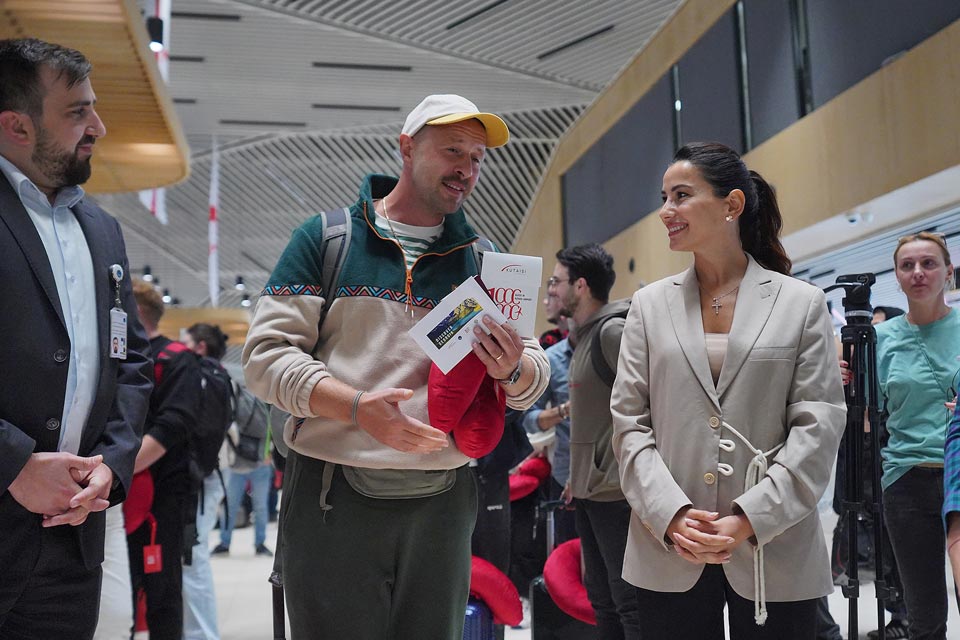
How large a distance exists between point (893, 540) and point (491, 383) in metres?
2.31

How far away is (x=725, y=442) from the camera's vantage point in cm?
196

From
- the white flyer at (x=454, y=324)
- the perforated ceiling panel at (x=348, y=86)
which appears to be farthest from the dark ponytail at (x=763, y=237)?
the perforated ceiling panel at (x=348, y=86)

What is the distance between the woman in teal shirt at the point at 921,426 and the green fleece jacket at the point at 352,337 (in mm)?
2174

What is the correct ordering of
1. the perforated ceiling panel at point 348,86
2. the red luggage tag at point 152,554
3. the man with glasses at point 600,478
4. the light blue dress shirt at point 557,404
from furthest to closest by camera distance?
the perforated ceiling panel at point 348,86 < the light blue dress shirt at point 557,404 < the red luggage tag at point 152,554 < the man with glasses at point 600,478

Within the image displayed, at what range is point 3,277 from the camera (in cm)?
175

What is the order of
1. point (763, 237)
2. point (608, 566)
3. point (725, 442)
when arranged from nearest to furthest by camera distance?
point (725, 442)
point (763, 237)
point (608, 566)

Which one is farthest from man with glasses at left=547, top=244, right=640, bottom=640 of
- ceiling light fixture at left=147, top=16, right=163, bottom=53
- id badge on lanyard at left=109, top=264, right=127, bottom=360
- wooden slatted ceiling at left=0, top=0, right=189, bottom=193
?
ceiling light fixture at left=147, top=16, right=163, bottom=53

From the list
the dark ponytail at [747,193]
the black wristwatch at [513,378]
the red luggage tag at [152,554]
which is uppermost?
the dark ponytail at [747,193]

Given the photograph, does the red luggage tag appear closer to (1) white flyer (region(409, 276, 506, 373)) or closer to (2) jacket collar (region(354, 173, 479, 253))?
(2) jacket collar (region(354, 173, 479, 253))

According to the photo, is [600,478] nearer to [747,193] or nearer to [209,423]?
[747,193]

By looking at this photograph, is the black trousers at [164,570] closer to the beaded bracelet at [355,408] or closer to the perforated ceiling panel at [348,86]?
the beaded bracelet at [355,408]

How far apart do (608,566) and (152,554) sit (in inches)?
78.6

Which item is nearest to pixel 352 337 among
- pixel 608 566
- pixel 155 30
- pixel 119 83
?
pixel 608 566

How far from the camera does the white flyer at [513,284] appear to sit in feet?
5.85
